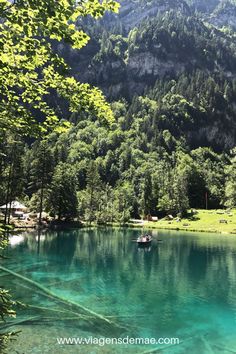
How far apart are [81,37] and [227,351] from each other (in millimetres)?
22204

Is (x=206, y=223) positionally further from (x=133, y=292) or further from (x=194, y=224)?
(x=133, y=292)

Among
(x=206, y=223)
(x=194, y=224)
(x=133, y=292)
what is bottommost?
(x=133, y=292)

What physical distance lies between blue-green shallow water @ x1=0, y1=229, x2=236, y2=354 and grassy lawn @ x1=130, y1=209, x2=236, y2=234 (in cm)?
5243

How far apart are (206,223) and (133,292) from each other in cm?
10075

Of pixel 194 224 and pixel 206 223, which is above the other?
pixel 206 223

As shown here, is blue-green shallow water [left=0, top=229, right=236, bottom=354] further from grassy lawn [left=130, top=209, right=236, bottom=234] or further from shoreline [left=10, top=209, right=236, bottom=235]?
grassy lawn [left=130, top=209, right=236, bottom=234]

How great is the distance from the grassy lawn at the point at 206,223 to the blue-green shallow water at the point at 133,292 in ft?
172

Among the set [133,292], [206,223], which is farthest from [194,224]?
[133,292]

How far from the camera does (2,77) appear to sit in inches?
366

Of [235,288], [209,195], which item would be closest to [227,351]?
[235,288]

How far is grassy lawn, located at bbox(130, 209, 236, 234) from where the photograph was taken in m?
122

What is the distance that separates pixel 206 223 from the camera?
13338cm

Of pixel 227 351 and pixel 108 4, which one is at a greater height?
pixel 108 4

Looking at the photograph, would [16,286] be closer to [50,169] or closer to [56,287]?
[56,287]
